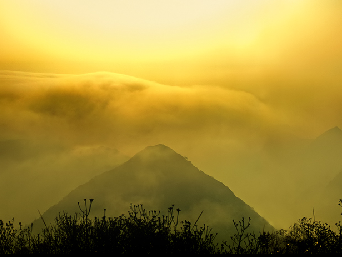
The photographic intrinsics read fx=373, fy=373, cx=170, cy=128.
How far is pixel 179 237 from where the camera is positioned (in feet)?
30.5

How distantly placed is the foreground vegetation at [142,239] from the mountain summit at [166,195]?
4703 inches

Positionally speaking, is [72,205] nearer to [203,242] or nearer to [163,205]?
[163,205]

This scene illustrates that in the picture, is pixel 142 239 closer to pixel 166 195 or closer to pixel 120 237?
pixel 120 237

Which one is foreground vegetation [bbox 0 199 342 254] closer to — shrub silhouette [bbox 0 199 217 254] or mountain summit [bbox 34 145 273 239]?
shrub silhouette [bbox 0 199 217 254]

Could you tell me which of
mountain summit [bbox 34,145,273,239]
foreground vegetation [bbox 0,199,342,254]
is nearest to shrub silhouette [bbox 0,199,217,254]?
foreground vegetation [bbox 0,199,342,254]

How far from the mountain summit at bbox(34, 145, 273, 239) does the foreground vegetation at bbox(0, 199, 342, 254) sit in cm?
11947

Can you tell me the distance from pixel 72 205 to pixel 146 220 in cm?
17452

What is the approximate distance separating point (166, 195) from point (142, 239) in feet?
492

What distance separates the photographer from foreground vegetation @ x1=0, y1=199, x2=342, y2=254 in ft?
29.7

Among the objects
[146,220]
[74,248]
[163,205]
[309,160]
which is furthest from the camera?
[309,160]

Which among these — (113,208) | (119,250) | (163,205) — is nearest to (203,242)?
(119,250)

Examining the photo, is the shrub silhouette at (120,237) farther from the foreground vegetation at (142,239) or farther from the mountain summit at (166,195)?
the mountain summit at (166,195)

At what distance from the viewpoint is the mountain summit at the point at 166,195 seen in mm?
143625

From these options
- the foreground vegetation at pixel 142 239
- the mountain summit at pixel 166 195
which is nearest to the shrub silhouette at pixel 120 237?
the foreground vegetation at pixel 142 239
